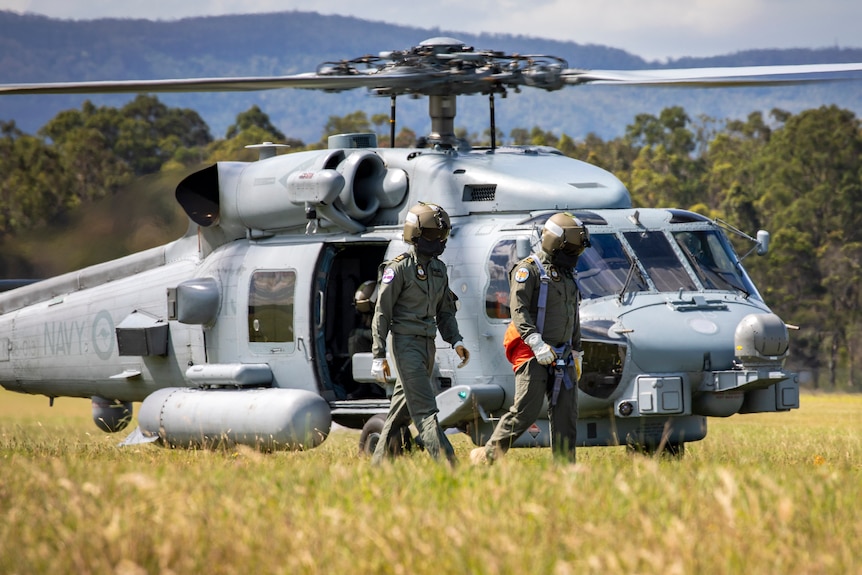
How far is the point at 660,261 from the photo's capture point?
A: 10.0 m

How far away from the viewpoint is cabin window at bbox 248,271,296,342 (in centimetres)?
1102

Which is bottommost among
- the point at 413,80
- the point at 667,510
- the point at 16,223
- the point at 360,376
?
the point at 16,223

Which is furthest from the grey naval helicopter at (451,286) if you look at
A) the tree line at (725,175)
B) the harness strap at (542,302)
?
the tree line at (725,175)

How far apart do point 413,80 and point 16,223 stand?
4262cm

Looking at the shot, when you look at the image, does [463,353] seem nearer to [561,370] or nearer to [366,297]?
[561,370]

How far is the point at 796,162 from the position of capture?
4691 cm

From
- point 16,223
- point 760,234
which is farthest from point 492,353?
point 16,223

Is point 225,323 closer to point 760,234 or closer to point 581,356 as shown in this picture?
point 581,356

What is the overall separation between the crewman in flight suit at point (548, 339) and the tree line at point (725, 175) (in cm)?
2166

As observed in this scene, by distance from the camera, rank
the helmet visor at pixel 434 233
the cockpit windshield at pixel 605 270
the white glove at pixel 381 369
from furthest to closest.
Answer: the cockpit windshield at pixel 605 270 → the helmet visor at pixel 434 233 → the white glove at pixel 381 369

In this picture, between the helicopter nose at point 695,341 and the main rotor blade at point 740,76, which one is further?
the helicopter nose at point 695,341

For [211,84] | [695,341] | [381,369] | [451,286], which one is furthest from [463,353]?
[211,84]

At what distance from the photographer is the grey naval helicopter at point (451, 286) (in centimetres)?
955

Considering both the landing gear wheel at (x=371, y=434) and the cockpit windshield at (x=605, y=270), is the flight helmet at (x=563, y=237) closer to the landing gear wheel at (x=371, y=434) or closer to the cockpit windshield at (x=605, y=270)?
the cockpit windshield at (x=605, y=270)
